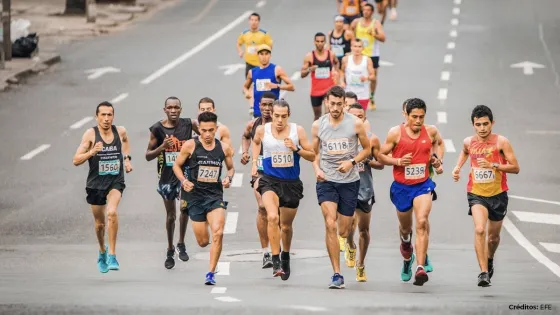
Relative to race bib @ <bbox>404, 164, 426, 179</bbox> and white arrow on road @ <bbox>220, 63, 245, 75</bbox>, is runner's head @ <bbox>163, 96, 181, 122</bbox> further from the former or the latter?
white arrow on road @ <bbox>220, 63, 245, 75</bbox>

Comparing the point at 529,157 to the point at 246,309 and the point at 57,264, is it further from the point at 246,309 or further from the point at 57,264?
the point at 246,309

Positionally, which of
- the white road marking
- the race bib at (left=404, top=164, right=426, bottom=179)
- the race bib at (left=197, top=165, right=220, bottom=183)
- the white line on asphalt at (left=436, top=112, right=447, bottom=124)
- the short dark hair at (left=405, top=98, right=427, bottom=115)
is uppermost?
the short dark hair at (left=405, top=98, right=427, bottom=115)

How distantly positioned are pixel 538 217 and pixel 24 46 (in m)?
21.1

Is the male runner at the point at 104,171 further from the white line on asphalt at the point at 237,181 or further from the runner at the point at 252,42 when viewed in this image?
the runner at the point at 252,42

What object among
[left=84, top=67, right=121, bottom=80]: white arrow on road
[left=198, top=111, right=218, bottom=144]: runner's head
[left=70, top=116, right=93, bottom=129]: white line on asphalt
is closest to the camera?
[left=198, top=111, right=218, bottom=144]: runner's head

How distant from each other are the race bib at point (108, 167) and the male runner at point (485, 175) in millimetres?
4100

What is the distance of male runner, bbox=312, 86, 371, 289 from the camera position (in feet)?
54.2

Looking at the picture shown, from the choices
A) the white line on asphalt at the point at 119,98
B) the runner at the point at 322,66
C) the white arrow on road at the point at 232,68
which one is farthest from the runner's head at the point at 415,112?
the white arrow on road at the point at 232,68

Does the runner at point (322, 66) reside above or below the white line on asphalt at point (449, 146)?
above

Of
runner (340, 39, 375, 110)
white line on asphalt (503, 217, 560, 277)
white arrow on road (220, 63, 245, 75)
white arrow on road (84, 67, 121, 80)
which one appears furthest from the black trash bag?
white line on asphalt (503, 217, 560, 277)

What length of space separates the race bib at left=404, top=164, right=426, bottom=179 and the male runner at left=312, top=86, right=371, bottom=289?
487mm

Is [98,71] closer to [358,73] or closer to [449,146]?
[358,73]

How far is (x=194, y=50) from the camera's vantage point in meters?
43.9

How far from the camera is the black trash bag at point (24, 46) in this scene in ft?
135
